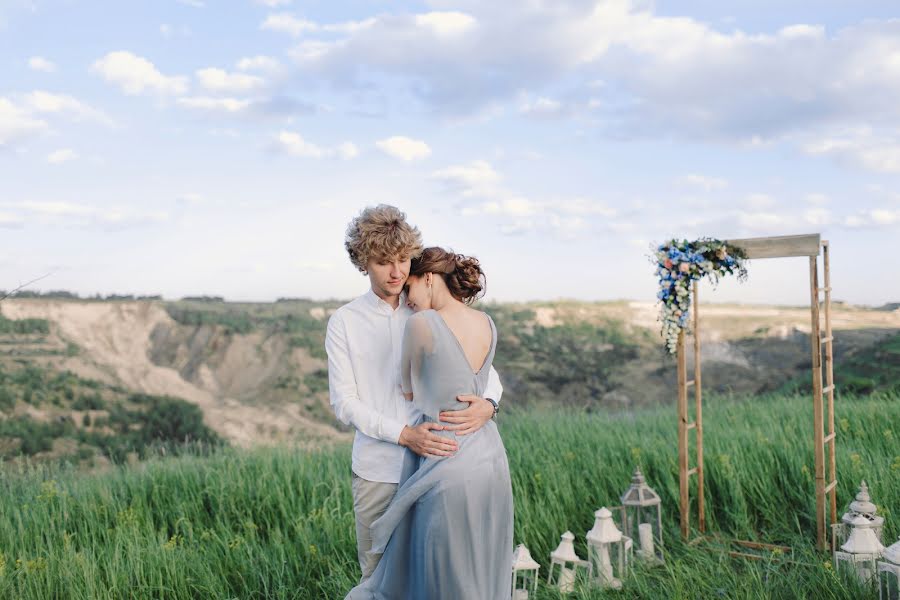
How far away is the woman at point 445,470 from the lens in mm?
3277

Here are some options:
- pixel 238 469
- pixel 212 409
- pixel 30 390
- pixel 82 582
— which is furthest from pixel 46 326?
pixel 82 582

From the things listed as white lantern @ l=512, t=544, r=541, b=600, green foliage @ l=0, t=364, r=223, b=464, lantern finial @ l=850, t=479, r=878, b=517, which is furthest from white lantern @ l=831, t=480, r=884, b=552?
green foliage @ l=0, t=364, r=223, b=464

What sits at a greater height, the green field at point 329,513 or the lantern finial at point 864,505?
the lantern finial at point 864,505

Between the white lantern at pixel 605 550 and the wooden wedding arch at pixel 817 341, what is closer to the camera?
the white lantern at pixel 605 550

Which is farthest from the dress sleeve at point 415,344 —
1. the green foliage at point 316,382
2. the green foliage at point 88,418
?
the green foliage at point 316,382

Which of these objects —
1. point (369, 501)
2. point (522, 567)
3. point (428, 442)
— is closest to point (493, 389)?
point (428, 442)

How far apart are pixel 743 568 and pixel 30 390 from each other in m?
16.6

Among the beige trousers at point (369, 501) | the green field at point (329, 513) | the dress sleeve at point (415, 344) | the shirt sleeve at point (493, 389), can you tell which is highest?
the dress sleeve at point (415, 344)

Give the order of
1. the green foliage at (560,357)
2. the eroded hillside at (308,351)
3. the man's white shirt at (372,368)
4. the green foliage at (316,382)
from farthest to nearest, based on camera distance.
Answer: the green foliage at (316,382)
the green foliage at (560,357)
the eroded hillside at (308,351)
the man's white shirt at (372,368)

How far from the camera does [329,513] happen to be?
21.3 feet

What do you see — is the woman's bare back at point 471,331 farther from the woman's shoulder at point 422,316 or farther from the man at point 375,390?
the man at point 375,390

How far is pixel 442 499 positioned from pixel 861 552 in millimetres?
2811

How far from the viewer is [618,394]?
19.2m

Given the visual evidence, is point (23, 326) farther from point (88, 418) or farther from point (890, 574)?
point (890, 574)
